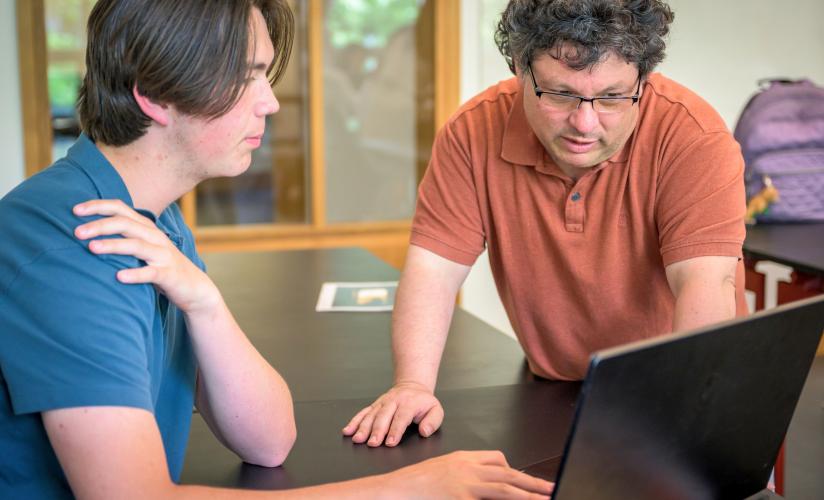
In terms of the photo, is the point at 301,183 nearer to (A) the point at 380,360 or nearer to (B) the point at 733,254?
(A) the point at 380,360

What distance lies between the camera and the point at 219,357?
1.19 metres

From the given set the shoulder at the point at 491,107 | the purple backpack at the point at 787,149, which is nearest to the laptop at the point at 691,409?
the shoulder at the point at 491,107

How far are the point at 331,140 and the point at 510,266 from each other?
2.78 meters

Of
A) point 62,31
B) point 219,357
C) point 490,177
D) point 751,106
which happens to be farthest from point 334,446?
point 62,31

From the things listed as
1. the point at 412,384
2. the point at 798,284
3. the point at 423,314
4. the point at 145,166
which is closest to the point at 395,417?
the point at 412,384

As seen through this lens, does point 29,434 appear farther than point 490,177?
No

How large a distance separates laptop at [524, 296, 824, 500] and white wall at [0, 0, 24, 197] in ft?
11.5

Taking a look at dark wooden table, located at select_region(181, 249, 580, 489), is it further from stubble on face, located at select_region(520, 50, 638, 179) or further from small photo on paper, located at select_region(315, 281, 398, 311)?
stubble on face, located at select_region(520, 50, 638, 179)

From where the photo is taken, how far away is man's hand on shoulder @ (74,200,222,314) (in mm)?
1021

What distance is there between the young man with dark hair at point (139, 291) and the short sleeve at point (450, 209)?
0.52 meters

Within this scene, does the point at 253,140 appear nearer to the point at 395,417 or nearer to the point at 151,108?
the point at 151,108

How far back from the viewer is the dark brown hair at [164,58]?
1.08m

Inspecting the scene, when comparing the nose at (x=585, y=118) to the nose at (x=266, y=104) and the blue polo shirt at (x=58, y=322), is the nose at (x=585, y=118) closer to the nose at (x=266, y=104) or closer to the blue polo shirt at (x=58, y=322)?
the nose at (x=266, y=104)

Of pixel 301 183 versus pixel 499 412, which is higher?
pixel 499 412
